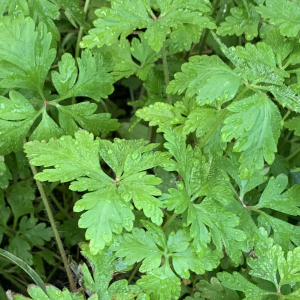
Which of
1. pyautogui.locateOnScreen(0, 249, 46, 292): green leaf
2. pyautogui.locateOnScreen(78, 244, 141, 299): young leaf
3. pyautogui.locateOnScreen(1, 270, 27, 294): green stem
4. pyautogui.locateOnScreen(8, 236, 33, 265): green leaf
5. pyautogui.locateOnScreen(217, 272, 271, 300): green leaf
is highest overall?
pyautogui.locateOnScreen(78, 244, 141, 299): young leaf

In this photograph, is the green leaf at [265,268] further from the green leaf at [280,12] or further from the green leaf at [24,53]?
the green leaf at [24,53]

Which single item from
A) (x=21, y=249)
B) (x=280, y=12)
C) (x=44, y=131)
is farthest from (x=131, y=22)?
(x=21, y=249)

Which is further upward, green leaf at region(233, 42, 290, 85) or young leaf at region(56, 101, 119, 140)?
green leaf at region(233, 42, 290, 85)

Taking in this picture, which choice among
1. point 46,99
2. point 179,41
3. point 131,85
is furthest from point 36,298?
point 131,85

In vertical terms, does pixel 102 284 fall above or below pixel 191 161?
below

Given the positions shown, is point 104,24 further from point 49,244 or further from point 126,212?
point 49,244

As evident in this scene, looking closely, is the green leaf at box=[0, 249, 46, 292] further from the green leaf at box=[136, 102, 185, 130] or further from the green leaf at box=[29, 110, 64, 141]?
the green leaf at box=[136, 102, 185, 130]

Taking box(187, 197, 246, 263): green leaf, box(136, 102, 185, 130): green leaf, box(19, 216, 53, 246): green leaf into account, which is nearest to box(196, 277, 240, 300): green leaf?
box(187, 197, 246, 263): green leaf
